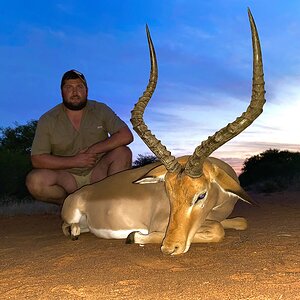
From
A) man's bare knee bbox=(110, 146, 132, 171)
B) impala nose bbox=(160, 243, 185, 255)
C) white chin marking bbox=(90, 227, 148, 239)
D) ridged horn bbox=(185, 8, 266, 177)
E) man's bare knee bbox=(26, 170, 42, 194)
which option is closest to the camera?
ridged horn bbox=(185, 8, 266, 177)

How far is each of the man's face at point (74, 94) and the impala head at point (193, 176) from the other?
218 cm

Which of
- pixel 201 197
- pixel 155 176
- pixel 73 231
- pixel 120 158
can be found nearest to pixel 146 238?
pixel 155 176

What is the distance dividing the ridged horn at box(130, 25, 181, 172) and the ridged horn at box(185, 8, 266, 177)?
271mm

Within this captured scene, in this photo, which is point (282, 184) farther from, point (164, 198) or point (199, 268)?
point (199, 268)

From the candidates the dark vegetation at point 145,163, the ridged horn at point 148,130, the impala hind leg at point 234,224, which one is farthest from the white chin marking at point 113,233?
the dark vegetation at point 145,163

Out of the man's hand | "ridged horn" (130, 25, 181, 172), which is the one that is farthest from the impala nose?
the man's hand

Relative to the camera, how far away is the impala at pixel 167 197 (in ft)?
14.0

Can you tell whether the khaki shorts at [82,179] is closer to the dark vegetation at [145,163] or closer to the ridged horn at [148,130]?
the ridged horn at [148,130]

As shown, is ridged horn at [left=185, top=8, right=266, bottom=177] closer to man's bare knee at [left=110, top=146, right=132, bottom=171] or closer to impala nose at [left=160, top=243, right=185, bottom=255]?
impala nose at [left=160, top=243, right=185, bottom=255]

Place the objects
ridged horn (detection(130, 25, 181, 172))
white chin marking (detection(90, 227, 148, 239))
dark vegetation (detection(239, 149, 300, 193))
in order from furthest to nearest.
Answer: dark vegetation (detection(239, 149, 300, 193))
white chin marking (detection(90, 227, 148, 239))
ridged horn (detection(130, 25, 181, 172))

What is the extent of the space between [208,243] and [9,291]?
206 centimetres

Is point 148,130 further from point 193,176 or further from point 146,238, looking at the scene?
point 146,238

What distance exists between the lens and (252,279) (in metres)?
3.19

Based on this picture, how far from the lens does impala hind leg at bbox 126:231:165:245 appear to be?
4934 millimetres
